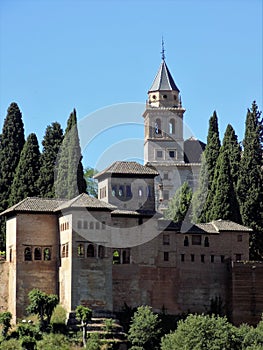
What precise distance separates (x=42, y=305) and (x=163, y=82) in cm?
3531

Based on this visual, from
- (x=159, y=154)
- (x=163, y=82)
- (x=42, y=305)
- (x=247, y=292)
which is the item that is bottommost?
(x=42, y=305)

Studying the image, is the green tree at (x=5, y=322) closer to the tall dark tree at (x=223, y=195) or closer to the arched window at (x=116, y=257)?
the arched window at (x=116, y=257)

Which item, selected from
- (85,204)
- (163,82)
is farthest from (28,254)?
(163,82)

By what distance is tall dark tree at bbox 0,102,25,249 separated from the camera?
74625 mm

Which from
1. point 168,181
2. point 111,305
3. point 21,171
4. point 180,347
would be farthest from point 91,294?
point 168,181

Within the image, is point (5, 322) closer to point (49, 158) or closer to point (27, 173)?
point (27, 173)

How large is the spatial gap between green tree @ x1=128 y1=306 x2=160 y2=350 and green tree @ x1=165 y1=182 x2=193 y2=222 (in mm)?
12797

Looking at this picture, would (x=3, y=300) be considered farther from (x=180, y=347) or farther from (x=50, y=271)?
(x=180, y=347)

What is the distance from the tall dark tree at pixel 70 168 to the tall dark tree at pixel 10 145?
3096 millimetres

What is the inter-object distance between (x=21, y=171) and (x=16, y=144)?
→ 3003 mm

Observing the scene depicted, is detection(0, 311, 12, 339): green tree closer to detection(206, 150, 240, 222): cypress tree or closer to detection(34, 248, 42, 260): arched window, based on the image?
detection(34, 248, 42, 260): arched window

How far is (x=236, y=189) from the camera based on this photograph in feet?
249

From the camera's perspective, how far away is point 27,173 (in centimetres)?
7331

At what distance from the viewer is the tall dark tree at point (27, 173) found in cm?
7250
